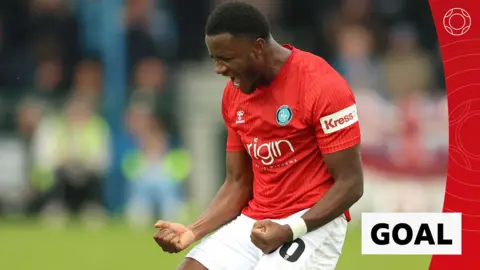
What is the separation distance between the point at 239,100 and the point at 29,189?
1188cm

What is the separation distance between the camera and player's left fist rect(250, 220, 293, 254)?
253 inches

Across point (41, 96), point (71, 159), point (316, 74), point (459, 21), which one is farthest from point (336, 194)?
point (41, 96)

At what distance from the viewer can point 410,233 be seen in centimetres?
718

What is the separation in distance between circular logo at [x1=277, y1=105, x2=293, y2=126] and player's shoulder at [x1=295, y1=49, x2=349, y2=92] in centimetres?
17

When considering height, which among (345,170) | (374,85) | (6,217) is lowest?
(6,217)

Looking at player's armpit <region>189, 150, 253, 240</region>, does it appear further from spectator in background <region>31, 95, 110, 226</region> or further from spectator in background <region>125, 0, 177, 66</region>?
spectator in background <region>125, 0, 177, 66</region>

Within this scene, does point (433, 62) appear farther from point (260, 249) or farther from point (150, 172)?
point (260, 249)

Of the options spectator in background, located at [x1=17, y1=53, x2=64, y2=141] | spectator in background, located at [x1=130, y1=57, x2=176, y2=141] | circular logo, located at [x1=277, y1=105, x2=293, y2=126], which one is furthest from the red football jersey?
spectator in background, located at [x1=17, y1=53, x2=64, y2=141]

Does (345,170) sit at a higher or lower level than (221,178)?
higher

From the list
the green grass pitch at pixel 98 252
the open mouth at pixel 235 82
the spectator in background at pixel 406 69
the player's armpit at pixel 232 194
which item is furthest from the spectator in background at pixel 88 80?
the open mouth at pixel 235 82

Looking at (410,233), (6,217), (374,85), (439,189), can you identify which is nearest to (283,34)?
(374,85)

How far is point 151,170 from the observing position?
18.4 m

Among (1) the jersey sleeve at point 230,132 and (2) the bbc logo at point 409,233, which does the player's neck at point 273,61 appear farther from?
(2) the bbc logo at point 409,233

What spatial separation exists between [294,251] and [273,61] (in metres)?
1.03
